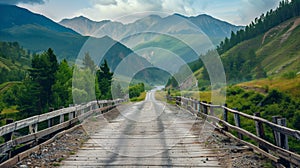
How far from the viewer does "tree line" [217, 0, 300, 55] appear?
524 ft

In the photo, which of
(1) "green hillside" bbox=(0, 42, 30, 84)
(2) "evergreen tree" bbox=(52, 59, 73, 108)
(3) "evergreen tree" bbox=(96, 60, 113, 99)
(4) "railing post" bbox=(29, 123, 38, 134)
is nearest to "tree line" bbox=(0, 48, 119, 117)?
(2) "evergreen tree" bbox=(52, 59, 73, 108)

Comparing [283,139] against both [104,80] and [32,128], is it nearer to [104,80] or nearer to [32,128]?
[32,128]

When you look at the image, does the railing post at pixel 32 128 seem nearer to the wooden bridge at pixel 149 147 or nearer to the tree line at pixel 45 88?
the wooden bridge at pixel 149 147

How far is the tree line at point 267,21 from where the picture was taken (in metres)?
160

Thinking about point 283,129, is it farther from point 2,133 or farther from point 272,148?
point 2,133

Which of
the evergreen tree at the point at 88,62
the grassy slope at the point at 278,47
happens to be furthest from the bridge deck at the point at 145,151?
the grassy slope at the point at 278,47

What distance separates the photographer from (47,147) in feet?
Result: 27.7

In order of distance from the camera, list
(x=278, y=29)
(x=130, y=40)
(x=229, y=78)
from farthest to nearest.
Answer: (x=278, y=29) → (x=229, y=78) → (x=130, y=40)

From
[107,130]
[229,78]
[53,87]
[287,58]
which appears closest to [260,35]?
[287,58]

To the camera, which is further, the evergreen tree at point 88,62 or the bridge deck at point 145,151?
the evergreen tree at point 88,62

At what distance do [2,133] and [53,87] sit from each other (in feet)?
144

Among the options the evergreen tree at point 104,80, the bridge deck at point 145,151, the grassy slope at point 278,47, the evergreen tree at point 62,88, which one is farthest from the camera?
the grassy slope at point 278,47

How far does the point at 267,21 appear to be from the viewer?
170 metres

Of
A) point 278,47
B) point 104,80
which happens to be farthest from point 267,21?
point 104,80
